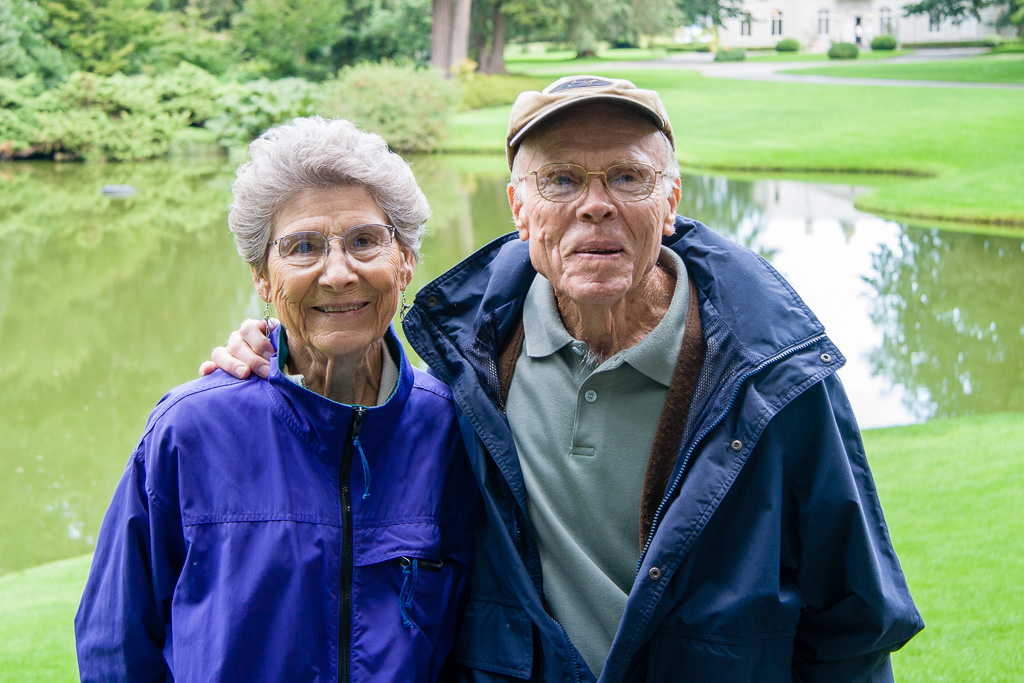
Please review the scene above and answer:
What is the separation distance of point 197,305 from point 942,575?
951 cm

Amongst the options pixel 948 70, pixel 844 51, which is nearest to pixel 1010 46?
pixel 844 51

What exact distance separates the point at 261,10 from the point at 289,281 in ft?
107

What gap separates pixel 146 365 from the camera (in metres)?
9.40

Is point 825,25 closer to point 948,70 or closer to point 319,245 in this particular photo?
point 948,70

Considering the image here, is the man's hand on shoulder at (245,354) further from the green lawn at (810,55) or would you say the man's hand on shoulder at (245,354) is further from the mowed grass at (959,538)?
the green lawn at (810,55)

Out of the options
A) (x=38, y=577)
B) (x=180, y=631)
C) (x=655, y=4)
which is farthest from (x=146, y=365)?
(x=655, y=4)

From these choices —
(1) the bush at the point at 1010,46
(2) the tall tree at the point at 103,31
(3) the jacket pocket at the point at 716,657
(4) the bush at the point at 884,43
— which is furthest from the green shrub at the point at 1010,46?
(3) the jacket pocket at the point at 716,657

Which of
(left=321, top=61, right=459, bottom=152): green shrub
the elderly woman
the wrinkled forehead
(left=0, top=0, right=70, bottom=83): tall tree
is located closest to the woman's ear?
the elderly woman

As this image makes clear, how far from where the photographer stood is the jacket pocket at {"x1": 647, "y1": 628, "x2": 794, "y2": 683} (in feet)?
5.46

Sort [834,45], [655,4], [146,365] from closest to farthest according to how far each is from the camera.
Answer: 1. [146,365]
2. [655,4]
3. [834,45]

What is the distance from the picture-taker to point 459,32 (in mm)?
30438

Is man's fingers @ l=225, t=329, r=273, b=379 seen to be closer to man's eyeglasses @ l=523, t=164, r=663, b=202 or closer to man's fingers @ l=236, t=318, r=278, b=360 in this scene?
man's fingers @ l=236, t=318, r=278, b=360

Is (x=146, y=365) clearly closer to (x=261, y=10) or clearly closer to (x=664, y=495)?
(x=664, y=495)

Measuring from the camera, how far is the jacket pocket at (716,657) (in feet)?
5.46
